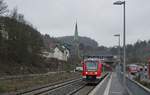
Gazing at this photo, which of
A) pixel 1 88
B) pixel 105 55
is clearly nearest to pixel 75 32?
pixel 105 55

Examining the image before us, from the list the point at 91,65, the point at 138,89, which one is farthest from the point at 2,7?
the point at 138,89

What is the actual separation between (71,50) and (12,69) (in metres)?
126

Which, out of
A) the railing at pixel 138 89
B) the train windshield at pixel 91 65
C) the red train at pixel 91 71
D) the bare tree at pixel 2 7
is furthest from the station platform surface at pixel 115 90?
the bare tree at pixel 2 7

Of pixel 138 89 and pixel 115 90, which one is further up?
pixel 138 89

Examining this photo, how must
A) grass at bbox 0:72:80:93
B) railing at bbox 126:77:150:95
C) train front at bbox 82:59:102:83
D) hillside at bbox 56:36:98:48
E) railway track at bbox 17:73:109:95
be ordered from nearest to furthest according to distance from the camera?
railing at bbox 126:77:150:95 → railway track at bbox 17:73:109:95 → grass at bbox 0:72:80:93 → train front at bbox 82:59:102:83 → hillside at bbox 56:36:98:48

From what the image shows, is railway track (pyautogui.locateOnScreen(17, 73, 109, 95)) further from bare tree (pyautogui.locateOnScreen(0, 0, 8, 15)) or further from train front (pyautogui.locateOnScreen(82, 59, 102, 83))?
bare tree (pyautogui.locateOnScreen(0, 0, 8, 15))

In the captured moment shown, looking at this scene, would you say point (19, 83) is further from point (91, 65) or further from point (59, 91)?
point (59, 91)

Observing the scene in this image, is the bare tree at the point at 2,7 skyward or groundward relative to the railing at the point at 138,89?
skyward

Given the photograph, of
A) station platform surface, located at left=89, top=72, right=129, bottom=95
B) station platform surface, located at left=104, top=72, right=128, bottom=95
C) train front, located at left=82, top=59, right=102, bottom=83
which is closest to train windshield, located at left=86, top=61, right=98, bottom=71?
train front, located at left=82, top=59, right=102, bottom=83

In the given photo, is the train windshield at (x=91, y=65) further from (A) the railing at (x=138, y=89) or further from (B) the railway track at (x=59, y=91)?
(A) the railing at (x=138, y=89)

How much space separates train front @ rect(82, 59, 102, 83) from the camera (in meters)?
48.2

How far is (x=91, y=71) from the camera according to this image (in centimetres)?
4841

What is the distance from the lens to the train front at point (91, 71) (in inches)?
1900

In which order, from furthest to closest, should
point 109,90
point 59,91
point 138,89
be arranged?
1. point 109,90
2. point 59,91
3. point 138,89
